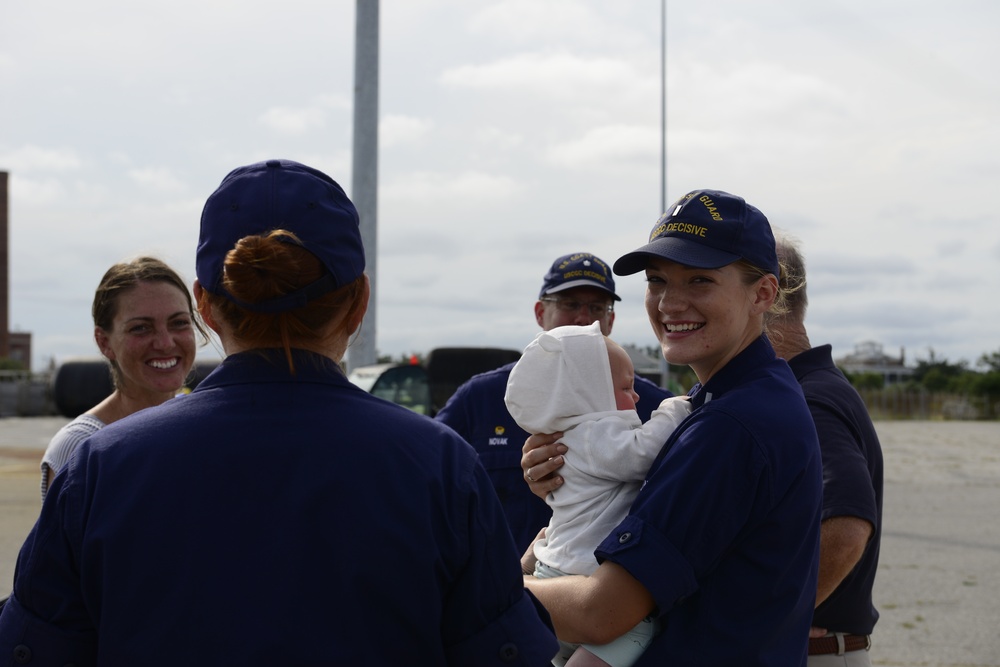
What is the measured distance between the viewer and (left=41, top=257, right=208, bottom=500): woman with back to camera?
140 inches

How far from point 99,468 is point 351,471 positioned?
0.42m

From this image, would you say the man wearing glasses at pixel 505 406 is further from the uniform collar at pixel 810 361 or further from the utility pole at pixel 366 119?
the utility pole at pixel 366 119

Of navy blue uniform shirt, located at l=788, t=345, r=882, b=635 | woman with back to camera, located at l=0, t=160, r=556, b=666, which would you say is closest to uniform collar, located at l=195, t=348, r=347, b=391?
woman with back to camera, located at l=0, t=160, r=556, b=666

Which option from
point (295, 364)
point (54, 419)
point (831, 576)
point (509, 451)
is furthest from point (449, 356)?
point (54, 419)

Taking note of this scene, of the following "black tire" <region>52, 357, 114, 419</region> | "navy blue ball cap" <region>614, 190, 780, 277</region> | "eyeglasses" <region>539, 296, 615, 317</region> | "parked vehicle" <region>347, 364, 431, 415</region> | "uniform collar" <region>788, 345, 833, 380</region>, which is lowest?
"black tire" <region>52, 357, 114, 419</region>

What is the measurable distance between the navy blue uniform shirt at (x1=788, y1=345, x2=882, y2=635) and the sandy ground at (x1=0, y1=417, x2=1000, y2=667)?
368 centimetres

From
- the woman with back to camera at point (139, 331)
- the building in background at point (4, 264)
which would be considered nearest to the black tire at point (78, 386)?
the woman with back to camera at point (139, 331)

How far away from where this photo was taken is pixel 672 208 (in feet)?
7.84

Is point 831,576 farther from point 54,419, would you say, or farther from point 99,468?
point 54,419

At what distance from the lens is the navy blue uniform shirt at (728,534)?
6.49ft

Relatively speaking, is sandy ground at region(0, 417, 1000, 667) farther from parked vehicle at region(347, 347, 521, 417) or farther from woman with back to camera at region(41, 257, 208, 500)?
woman with back to camera at region(41, 257, 208, 500)

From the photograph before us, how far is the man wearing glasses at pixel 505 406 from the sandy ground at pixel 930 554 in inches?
133

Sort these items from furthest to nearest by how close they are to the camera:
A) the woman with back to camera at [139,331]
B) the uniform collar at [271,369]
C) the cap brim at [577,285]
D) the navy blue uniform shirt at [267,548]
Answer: the cap brim at [577,285]
the woman with back to camera at [139,331]
the uniform collar at [271,369]
the navy blue uniform shirt at [267,548]

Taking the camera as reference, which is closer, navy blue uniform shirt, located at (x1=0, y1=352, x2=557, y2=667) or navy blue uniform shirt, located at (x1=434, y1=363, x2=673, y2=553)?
navy blue uniform shirt, located at (x1=0, y1=352, x2=557, y2=667)
